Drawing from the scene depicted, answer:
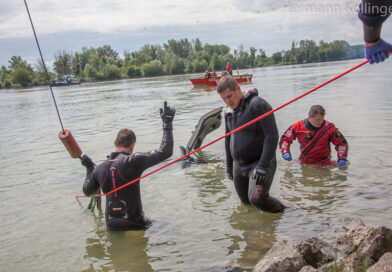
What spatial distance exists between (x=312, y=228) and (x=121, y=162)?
2428mm

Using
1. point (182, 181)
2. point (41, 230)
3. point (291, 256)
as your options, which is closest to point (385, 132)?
point (182, 181)

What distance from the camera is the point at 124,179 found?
410 centimetres

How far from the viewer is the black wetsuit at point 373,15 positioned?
222cm

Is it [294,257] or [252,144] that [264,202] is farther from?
[294,257]

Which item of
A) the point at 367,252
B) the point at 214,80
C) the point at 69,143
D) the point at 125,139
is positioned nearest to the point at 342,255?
the point at 367,252

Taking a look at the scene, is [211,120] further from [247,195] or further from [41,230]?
[41,230]

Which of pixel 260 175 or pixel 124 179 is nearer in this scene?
pixel 260 175

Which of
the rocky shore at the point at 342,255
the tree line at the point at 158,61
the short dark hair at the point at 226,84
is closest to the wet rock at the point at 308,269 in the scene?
the rocky shore at the point at 342,255

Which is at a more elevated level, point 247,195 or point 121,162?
point 121,162

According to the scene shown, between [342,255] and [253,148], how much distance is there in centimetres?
151

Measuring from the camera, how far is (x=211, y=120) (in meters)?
7.99

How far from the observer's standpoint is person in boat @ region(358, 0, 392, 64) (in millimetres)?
2238

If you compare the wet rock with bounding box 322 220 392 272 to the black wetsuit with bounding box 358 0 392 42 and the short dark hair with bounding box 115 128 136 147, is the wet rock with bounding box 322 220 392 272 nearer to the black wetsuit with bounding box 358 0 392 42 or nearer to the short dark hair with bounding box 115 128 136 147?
the black wetsuit with bounding box 358 0 392 42

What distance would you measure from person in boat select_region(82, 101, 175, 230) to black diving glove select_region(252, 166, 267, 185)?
99 cm
